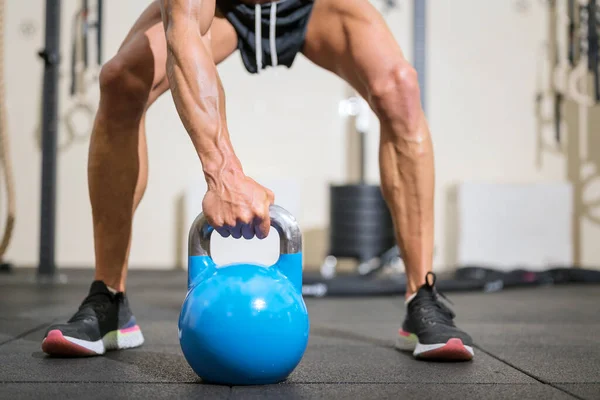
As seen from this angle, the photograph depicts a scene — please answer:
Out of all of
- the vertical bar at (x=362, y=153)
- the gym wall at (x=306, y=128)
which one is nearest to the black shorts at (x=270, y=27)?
the vertical bar at (x=362, y=153)

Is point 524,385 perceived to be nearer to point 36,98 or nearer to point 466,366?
point 466,366

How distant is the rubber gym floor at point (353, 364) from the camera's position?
1196 mm

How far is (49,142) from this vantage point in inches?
157

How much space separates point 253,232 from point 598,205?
15.9 feet

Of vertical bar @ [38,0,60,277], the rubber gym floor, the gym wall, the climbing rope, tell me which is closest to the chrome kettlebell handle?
the rubber gym floor

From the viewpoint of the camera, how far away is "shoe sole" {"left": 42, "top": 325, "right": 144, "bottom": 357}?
1518mm

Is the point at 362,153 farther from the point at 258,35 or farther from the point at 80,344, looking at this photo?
the point at 80,344

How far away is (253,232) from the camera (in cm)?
128

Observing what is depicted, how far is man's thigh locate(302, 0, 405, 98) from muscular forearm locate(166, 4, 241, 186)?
413 mm

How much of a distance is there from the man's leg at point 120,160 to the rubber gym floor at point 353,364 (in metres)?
0.09

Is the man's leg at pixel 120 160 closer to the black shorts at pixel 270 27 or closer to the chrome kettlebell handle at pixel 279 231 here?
the black shorts at pixel 270 27

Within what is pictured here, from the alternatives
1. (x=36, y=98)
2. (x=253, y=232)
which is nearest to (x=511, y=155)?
(x=36, y=98)

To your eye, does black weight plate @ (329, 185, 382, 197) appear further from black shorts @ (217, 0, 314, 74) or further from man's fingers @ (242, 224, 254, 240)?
man's fingers @ (242, 224, 254, 240)

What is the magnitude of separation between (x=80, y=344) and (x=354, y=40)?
94cm
